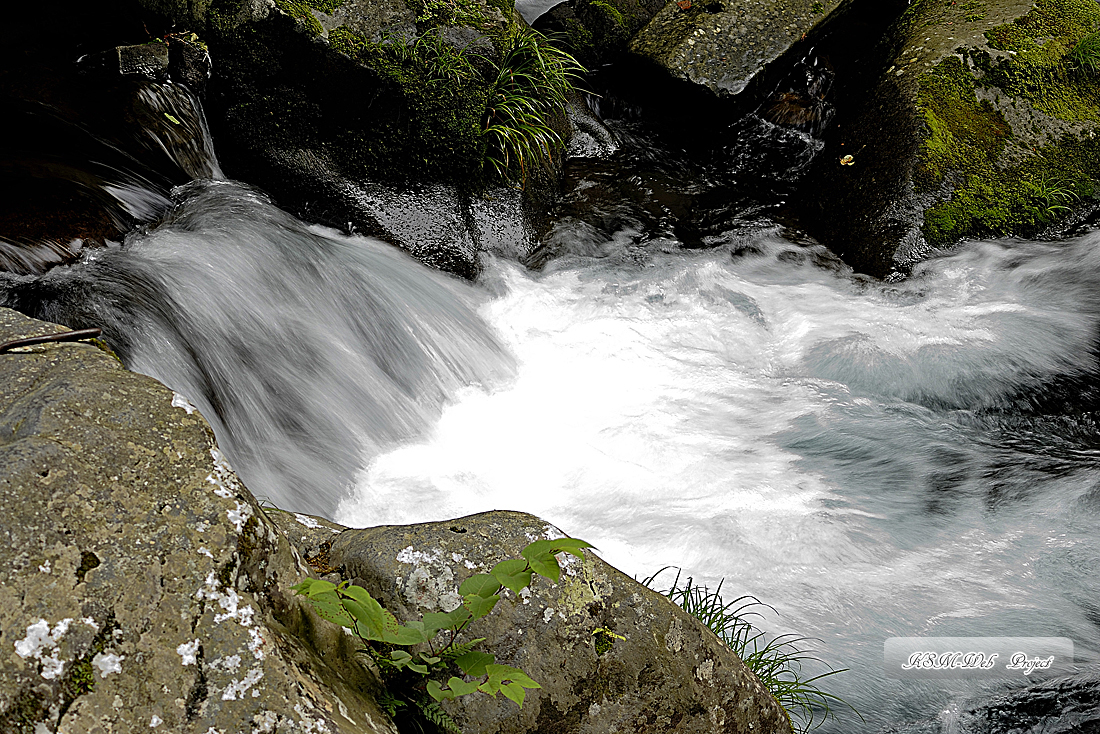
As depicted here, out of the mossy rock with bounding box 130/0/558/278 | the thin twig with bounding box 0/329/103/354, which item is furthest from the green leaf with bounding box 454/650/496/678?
the mossy rock with bounding box 130/0/558/278

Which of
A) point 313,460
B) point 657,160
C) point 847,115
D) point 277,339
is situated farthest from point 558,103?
point 313,460

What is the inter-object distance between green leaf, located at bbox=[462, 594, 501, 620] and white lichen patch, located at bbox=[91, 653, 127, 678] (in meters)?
0.65

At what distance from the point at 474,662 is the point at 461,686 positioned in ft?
0.34

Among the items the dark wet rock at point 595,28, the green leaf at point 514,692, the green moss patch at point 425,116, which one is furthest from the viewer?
the dark wet rock at point 595,28

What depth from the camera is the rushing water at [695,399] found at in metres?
3.63

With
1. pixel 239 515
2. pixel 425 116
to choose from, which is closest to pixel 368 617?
pixel 239 515

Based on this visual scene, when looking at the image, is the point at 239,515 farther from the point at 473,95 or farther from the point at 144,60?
the point at 144,60

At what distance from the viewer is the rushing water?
3.63m

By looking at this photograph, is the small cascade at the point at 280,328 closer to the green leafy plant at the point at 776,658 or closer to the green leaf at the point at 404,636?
the green leafy plant at the point at 776,658

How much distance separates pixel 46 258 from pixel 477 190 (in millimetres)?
2789

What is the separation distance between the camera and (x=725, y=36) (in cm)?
699

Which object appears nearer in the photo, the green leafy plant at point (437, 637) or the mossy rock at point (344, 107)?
the green leafy plant at point (437, 637)

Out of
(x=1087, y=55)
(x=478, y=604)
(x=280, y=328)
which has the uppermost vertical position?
(x=1087, y=55)

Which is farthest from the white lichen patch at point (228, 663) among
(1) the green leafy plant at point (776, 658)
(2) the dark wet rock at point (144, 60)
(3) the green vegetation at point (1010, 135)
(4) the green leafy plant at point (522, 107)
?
(3) the green vegetation at point (1010, 135)
